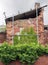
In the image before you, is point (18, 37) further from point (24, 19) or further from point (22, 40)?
point (24, 19)

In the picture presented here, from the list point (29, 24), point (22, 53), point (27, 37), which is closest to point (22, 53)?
point (22, 53)

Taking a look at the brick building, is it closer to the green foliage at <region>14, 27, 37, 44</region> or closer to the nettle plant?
the green foliage at <region>14, 27, 37, 44</region>

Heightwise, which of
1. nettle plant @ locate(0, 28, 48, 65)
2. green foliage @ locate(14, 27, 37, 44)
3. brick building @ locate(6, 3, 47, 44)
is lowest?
nettle plant @ locate(0, 28, 48, 65)

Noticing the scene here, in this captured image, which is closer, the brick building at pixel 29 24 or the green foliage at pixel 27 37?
the green foliage at pixel 27 37

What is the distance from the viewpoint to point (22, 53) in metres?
16.5

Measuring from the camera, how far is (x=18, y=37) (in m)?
20.1

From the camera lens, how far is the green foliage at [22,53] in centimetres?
1628

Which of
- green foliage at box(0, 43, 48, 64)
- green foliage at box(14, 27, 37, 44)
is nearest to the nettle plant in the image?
green foliage at box(0, 43, 48, 64)

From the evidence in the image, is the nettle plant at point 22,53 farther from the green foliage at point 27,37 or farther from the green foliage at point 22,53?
the green foliage at point 27,37

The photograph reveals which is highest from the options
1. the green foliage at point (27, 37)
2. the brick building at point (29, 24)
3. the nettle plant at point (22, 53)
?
the brick building at point (29, 24)

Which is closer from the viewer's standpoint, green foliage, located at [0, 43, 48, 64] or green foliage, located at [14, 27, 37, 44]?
green foliage, located at [0, 43, 48, 64]

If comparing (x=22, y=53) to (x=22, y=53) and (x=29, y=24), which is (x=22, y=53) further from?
(x=29, y=24)

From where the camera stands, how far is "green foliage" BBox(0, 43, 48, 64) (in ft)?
53.4

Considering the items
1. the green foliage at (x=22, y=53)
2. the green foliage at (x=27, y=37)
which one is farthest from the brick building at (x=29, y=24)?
the green foliage at (x=22, y=53)
